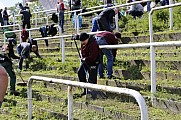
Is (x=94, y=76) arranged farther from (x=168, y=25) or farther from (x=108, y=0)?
(x=108, y=0)

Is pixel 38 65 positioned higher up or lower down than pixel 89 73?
lower down

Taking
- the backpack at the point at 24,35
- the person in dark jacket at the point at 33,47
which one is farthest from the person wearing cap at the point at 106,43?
the backpack at the point at 24,35

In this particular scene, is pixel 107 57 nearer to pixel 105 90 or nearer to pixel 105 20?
pixel 105 20

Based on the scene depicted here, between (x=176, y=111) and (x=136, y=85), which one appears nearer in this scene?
(x=176, y=111)

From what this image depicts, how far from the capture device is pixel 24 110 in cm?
821

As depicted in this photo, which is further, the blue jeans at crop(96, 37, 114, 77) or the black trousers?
the blue jeans at crop(96, 37, 114, 77)

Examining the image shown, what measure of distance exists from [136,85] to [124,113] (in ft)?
4.45

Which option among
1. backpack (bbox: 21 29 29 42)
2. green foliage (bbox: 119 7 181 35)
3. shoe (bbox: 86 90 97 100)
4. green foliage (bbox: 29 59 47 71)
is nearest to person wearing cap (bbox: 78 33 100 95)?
shoe (bbox: 86 90 97 100)

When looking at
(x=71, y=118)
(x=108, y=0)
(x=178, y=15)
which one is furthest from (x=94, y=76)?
(x=108, y=0)

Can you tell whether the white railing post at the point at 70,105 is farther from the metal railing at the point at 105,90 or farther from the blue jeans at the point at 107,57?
the blue jeans at the point at 107,57

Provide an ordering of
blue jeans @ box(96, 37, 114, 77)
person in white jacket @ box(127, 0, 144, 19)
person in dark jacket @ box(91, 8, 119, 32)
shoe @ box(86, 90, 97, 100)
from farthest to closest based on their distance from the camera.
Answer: person in white jacket @ box(127, 0, 144, 19), person in dark jacket @ box(91, 8, 119, 32), blue jeans @ box(96, 37, 114, 77), shoe @ box(86, 90, 97, 100)

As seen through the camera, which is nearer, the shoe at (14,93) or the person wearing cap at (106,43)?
the person wearing cap at (106,43)

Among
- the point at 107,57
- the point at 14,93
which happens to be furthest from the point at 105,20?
the point at 14,93

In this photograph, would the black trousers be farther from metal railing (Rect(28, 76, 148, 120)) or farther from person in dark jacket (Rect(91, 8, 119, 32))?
person in dark jacket (Rect(91, 8, 119, 32))
